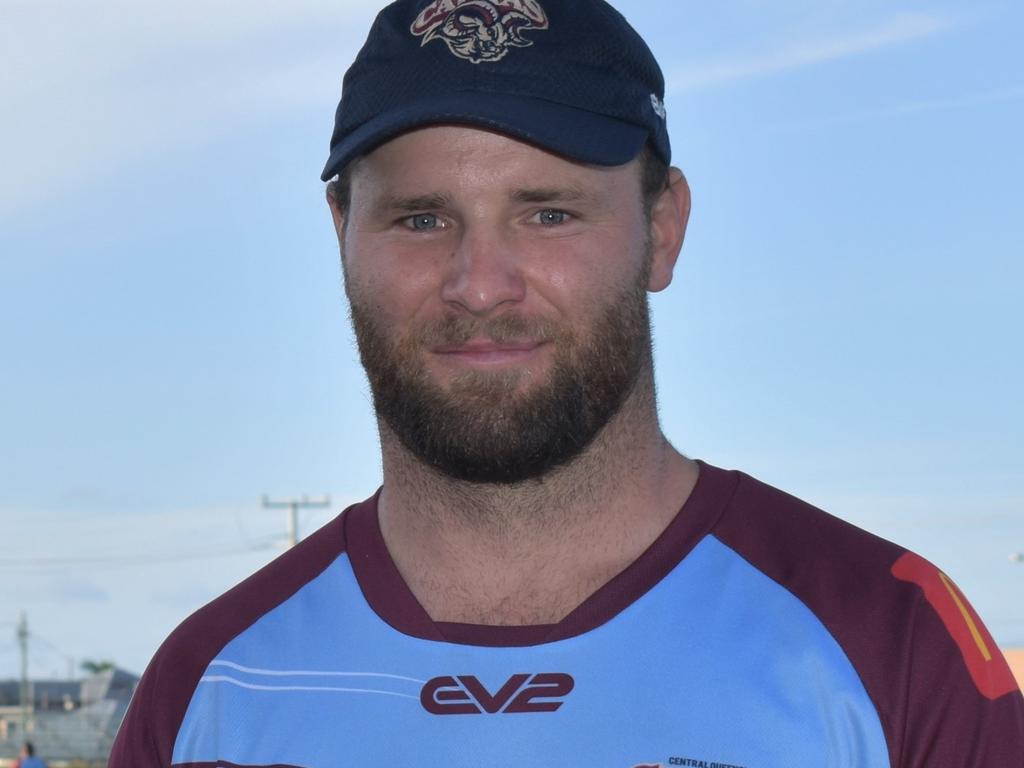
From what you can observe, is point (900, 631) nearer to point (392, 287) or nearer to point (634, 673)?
point (634, 673)

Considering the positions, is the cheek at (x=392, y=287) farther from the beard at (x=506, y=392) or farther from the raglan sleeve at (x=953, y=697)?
the raglan sleeve at (x=953, y=697)

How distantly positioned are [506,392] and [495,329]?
133 mm

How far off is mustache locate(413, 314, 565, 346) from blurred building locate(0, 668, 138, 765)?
5020cm

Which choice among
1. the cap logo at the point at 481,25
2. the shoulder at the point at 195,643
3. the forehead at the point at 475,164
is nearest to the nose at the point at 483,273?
the forehead at the point at 475,164

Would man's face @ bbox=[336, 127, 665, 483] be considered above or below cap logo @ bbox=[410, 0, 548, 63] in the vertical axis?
below

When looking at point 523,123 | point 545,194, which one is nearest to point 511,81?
point 523,123

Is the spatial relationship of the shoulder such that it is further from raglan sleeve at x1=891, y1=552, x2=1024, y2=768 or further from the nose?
raglan sleeve at x1=891, y1=552, x2=1024, y2=768

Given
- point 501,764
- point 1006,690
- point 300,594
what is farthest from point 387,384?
point 1006,690

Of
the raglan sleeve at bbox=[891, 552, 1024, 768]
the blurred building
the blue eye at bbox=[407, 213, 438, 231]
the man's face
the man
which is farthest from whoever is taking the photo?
the blurred building

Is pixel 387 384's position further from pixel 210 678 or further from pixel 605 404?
pixel 210 678

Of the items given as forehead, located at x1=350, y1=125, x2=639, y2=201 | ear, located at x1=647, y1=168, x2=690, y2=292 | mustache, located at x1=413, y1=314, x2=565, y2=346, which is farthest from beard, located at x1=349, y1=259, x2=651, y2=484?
forehead, located at x1=350, y1=125, x2=639, y2=201

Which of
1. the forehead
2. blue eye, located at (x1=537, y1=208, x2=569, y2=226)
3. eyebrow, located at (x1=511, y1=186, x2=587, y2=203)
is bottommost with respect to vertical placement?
blue eye, located at (x1=537, y1=208, x2=569, y2=226)

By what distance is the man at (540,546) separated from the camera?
9.88 ft

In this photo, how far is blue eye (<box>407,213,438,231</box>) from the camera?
3.22 m
